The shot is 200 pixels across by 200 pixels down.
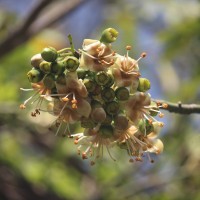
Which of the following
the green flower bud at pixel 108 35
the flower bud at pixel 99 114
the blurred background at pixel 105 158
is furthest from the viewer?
the blurred background at pixel 105 158

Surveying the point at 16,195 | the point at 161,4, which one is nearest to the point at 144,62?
the point at 161,4

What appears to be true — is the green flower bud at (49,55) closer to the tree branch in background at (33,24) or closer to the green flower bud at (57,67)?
the green flower bud at (57,67)

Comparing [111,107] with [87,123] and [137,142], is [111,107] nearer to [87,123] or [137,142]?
[87,123]

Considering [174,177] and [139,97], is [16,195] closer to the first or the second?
[174,177]

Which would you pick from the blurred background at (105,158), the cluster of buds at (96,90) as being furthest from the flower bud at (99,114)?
the blurred background at (105,158)

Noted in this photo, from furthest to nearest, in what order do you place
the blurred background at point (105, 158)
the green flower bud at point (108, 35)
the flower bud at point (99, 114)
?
the blurred background at point (105, 158), the green flower bud at point (108, 35), the flower bud at point (99, 114)

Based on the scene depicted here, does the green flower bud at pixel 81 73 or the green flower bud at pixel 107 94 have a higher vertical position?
the green flower bud at pixel 81 73
